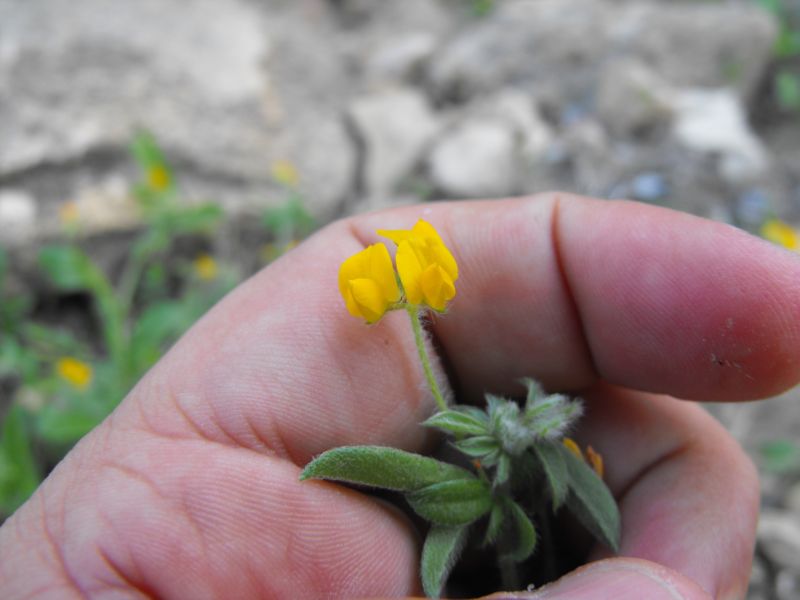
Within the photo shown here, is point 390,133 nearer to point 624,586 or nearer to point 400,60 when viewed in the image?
point 400,60

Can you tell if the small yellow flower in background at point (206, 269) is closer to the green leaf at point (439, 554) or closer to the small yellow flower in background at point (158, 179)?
the small yellow flower in background at point (158, 179)

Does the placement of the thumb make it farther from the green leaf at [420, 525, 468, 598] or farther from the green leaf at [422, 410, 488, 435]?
the green leaf at [422, 410, 488, 435]

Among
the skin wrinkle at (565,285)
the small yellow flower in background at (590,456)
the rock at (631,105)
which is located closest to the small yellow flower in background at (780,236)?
the rock at (631,105)

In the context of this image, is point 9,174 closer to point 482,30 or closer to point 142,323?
point 142,323

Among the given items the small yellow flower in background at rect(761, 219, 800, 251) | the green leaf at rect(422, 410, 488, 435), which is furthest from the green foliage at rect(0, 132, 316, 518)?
the small yellow flower in background at rect(761, 219, 800, 251)

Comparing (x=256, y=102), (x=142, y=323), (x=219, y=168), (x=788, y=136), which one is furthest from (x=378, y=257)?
(x=788, y=136)
